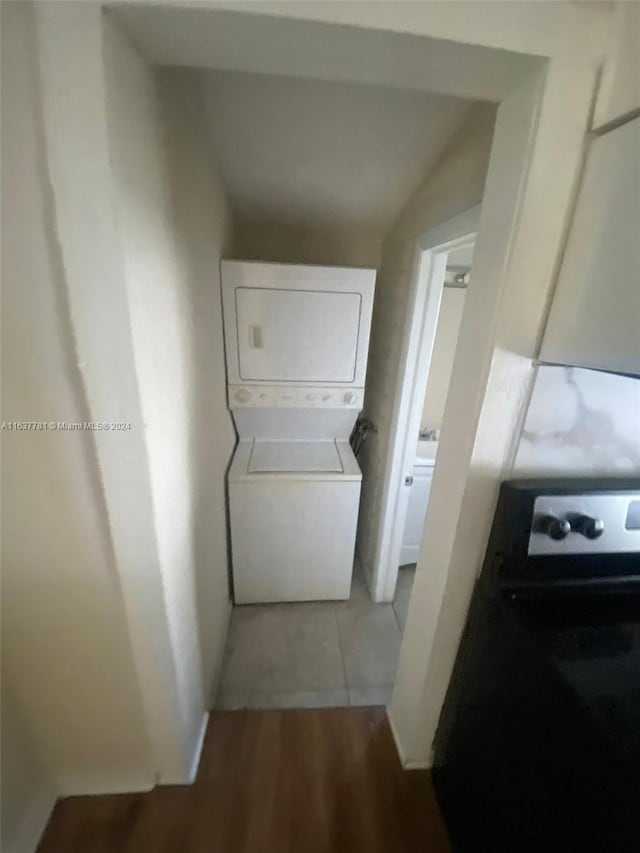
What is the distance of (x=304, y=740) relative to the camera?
143 centimetres

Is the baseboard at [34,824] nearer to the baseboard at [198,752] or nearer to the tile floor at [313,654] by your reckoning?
the baseboard at [198,752]

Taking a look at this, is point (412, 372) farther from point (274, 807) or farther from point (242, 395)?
point (274, 807)

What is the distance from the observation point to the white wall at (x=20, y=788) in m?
0.99

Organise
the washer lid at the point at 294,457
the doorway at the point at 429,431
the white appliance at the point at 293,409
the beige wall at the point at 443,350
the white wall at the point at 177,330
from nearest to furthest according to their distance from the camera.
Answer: the white wall at the point at 177,330
the white appliance at the point at 293,409
the washer lid at the point at 294,457
the doorway at the point at 429,431
the beige wall at the point at 443,350

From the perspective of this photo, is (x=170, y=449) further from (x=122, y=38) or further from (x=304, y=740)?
(x=304, y=740)

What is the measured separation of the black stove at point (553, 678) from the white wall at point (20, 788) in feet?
4.07

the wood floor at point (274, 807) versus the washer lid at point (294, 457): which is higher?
the washer lid at point (294, 457)

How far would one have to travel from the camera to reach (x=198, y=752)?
1338 millimetres

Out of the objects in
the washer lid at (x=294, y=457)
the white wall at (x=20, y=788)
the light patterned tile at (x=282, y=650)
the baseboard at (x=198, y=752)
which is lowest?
the light patterned tile at (x=282, y=650)

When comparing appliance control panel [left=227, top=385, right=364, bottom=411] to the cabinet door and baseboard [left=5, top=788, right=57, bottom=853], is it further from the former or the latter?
baseboard [left=5, top=788, right=57, bottom=853]

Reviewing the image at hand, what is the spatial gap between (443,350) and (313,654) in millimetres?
2049

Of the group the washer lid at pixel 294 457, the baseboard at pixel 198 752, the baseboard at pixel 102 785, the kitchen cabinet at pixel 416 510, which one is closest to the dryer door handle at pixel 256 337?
the washer lid at pixel 294 457

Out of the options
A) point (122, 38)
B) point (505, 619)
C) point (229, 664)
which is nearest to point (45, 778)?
point (229, 664)

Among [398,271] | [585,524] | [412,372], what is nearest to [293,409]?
[412,372]
